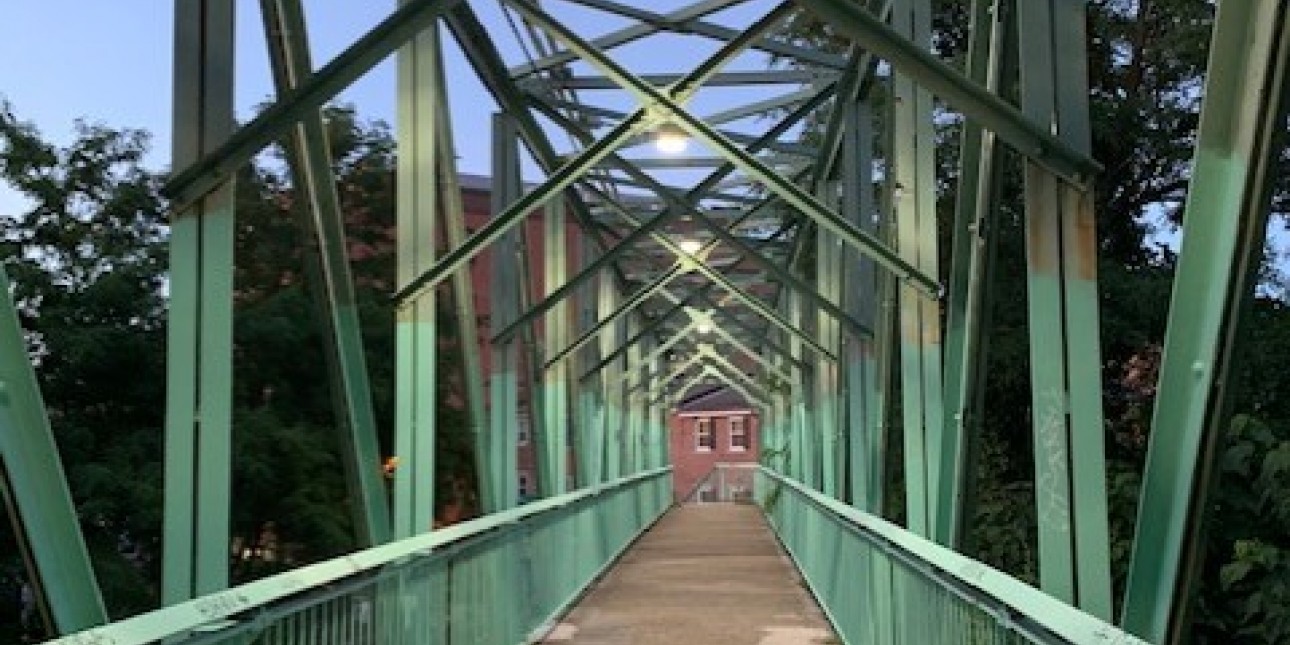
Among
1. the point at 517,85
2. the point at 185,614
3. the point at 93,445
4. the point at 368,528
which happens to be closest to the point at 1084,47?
the point at 185,614

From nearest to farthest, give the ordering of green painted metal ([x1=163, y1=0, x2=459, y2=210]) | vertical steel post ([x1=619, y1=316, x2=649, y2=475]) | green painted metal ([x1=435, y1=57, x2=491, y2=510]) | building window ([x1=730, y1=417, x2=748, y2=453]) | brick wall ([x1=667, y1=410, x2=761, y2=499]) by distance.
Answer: green painted metal ([x1=163, y1=0, x2=459, y2=210]), green painted metal ([x1=435, y1=57, x2=491, y2=510]), vertical steel post ([x1=619, y1=316, x2=649, y2=475]), brick wall ([x1=667, y1=410, x2=761, y2=499]), building window ([x1=730, y1=417, x2=748, y2=453])

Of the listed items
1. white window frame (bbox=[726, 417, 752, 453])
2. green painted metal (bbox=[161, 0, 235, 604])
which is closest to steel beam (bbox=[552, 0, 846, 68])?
green painted metal (bbox=[161, 0, 235, 604])

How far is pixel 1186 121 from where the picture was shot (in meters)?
15.4

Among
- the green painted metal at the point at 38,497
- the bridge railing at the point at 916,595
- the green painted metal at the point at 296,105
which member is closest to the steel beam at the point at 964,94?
the bridge railing at the point at 916,595

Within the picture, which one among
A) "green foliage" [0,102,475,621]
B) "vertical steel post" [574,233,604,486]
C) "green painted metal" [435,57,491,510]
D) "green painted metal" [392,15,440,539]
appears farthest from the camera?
"vertical steel post" [574,233,604,486]

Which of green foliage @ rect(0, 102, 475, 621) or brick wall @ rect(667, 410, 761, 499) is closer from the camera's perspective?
green foliage @ rect(0, 102, 475, 621)

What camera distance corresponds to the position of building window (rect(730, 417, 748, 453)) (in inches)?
2438

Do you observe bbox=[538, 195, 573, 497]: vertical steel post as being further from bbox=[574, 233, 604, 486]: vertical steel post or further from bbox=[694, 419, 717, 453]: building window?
bbox=[694, 419, 717, 453]: building window

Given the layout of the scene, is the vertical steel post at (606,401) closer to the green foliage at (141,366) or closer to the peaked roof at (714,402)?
the green foliage at (141,366)

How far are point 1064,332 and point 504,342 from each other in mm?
8400

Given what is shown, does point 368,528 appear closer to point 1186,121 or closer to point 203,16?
point 203,16

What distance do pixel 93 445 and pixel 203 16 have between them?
1322 cm

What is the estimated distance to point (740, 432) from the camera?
62156 millimetres

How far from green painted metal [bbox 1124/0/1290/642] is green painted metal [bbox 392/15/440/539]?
560 cm
